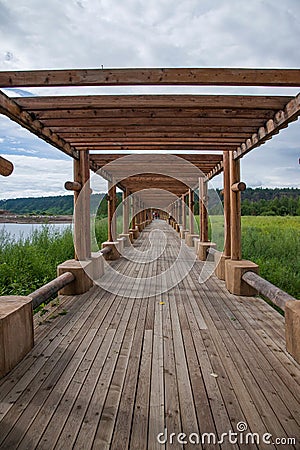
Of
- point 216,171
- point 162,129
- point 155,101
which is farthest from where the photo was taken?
point 216,171

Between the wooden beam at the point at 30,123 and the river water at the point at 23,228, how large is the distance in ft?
9.13

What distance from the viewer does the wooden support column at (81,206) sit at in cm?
535

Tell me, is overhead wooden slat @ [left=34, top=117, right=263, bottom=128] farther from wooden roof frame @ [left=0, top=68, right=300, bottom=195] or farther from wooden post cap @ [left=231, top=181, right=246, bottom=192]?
wooden post cap @ [left=231, top=181, right=246, bottom=192]

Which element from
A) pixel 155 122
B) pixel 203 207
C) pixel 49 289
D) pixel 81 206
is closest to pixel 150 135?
pixel 155 122

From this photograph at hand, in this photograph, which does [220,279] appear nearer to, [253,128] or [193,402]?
[253,128]

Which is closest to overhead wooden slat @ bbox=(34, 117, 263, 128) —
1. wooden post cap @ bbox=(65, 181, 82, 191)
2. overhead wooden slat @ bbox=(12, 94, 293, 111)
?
overhead wooden slat @ bbox=(12, 94, 293, 111)

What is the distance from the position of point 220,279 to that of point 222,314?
2.04 metres

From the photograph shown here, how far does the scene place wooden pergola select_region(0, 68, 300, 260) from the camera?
2555 mm

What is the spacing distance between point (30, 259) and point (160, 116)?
3619 millimetres

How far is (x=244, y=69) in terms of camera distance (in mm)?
2553

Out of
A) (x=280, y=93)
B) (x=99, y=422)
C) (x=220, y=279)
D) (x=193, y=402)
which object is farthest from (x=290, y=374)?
(x=220, y=279)
